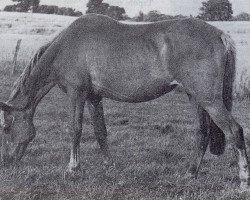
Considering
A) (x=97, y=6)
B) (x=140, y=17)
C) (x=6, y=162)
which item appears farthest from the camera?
(x=140, y=17)

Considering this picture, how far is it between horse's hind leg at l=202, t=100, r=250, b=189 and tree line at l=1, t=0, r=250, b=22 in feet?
7.66

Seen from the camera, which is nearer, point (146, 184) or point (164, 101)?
point (146, 184)

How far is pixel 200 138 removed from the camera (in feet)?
21.4

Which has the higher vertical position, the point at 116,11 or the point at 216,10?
the point at 216,10

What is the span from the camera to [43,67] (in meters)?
6.75

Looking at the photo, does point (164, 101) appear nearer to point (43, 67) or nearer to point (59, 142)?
point (59, 142)

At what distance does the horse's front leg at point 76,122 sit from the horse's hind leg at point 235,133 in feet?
6.47

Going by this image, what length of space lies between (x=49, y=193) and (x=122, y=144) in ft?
8.41

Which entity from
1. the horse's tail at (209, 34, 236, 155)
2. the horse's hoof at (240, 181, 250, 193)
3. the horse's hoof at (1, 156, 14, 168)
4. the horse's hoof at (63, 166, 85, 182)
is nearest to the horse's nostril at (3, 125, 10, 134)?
the horse's hoof at (1, 156, 14, 168)

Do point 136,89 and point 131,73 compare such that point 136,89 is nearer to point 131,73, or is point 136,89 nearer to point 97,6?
point 131,73

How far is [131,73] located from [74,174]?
5.34ft

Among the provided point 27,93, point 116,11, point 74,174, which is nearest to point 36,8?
point 116,11

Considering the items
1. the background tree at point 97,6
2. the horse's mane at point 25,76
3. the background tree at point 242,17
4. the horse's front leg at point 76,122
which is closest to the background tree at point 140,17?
the background tree at point 97,6

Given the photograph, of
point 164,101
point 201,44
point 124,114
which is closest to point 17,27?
point 124,114
